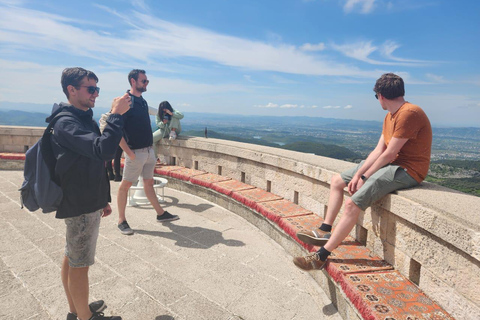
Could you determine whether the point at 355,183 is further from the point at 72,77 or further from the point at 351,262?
the point at 72,77

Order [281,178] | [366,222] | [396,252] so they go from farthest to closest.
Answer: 1. [281,178]
2. [366,222]
3. [396,252]

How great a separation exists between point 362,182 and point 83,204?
2341mm

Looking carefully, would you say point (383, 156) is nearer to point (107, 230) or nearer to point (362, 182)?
point (362, 182)

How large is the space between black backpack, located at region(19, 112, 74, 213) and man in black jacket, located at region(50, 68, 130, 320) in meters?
0.04

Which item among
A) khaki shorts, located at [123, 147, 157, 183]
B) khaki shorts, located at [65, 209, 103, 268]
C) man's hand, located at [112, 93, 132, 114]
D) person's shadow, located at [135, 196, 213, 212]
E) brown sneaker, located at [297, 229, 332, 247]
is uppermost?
man's hand, located at [112, 93, 132, 114]

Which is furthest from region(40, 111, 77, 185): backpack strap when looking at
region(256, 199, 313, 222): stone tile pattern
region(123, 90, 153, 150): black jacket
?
region(256, 199, 313, 222): stone tile pattern

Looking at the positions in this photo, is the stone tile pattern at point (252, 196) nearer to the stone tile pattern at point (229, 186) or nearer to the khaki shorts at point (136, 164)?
the stone tile pattern at point (229, 186)

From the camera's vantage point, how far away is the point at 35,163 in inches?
78.3

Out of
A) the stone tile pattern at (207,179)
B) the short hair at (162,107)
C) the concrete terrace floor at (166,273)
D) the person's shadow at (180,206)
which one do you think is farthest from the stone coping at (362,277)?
the short hair at (162,107)

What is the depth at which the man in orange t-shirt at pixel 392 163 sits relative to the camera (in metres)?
2.60

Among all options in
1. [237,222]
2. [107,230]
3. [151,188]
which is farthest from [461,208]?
[107,230]

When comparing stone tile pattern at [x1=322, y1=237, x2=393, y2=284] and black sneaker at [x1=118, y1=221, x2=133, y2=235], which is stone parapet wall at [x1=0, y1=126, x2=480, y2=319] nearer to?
stone tile pattern at [x1=322, y1=237, x2=393, y2=284]

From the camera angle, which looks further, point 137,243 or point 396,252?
point 137,243

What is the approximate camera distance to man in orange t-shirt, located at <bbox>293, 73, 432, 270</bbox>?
2602 mm
